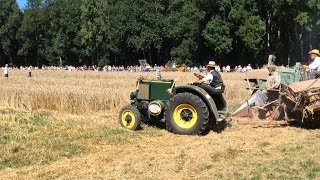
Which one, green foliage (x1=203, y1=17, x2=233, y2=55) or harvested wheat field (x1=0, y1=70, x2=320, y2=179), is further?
green foliage (x1=203, y1=17, x2=233, y2=55)

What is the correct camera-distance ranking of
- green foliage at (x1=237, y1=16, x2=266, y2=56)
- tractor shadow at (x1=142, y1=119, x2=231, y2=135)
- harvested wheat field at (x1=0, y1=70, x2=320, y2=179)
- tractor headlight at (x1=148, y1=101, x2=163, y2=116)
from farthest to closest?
green foliage at (x1=237, y1=16, x2=266, y2=56), tractor shadow at (x1=142, y1=119, x2=231, y2=135), tractor headlight at (x1=148, y1=101, x2=163, y2=116), harvested wheat field at (x1=0, y1=70, x2=320, y2=179)

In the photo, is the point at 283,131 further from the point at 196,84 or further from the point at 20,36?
the point at 20,36

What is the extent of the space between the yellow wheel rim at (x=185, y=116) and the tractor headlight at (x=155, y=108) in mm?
450

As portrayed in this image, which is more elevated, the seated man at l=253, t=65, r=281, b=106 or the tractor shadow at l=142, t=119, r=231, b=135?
the seated man at l=253, t=65, r=281, b=106

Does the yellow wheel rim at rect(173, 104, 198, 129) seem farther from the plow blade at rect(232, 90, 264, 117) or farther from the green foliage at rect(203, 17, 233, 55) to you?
the green foliage at rect(203, 17, 233, 55)

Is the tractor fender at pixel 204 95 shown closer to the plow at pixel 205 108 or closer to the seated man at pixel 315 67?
the plow at pixel 205 108

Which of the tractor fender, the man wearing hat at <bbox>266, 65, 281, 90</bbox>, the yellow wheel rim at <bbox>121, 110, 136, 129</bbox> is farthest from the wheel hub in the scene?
the man wearing hat at <bbox>266, 65, 281, 90</bbox>

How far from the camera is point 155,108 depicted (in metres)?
11.2

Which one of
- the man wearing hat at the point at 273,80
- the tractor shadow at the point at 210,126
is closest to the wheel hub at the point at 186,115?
the tractor shadow at the point at 210,126

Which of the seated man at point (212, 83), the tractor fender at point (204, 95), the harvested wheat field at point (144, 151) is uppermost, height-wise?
the seated man at point (212, 83)

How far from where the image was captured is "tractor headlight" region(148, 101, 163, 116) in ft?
36.8

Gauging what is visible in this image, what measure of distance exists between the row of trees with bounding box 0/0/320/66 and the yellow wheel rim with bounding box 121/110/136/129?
42.2 metres

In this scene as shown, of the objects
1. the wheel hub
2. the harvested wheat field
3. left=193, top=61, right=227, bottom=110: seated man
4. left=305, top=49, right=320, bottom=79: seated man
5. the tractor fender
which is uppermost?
left=305, top=49, right=320, bottom=79: seated man

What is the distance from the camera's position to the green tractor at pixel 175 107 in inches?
419
